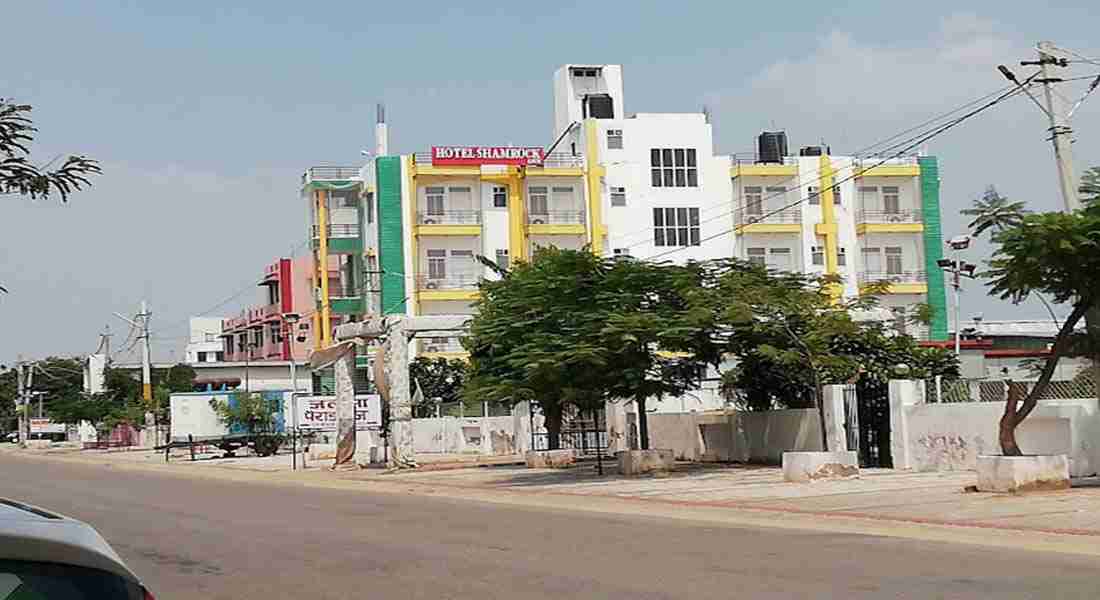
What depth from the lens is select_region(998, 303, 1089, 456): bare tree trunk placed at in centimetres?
2291

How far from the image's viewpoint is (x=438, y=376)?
7144 centimetres

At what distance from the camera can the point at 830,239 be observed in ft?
254

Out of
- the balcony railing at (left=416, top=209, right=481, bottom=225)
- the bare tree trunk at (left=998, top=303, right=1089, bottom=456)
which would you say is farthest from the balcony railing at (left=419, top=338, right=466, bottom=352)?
the bare tree trunk at (left=998, top=303, right=1089, bottom=456)

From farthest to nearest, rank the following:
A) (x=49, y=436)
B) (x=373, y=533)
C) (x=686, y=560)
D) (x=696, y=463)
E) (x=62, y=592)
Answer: (x=49, y=436) < (x=696, y=463) < (x=373, y=533) < (x=686, y=560) < (x=62, y=592)

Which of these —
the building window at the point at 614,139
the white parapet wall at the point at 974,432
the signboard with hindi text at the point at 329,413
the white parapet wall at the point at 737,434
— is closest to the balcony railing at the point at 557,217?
the building window at the point at 614,139

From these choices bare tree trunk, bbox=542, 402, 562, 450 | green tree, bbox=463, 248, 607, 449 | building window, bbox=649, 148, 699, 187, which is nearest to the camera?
green tree, bbox=463, 248, 607, 449

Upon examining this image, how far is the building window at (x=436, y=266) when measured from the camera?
246ft

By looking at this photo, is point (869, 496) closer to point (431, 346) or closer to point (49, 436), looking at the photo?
point (431, 346)

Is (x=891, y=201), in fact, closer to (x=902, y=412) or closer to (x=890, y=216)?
(x=890, y=216)

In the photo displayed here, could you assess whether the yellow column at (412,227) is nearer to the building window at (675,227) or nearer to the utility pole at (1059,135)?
the building window at (675,227)

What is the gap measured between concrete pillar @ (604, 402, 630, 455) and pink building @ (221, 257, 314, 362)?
40993 millimetres

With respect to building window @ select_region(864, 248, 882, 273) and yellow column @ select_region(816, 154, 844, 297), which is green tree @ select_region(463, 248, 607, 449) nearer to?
yellow column @ select_region(816, 154, 844, 297)

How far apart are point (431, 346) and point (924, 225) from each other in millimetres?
28554

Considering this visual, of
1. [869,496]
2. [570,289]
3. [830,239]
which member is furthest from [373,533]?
[830,239]
